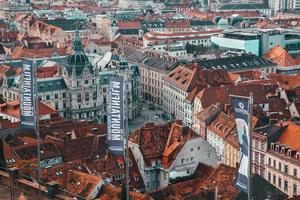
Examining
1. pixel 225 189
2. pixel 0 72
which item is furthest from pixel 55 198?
pixel 0 72

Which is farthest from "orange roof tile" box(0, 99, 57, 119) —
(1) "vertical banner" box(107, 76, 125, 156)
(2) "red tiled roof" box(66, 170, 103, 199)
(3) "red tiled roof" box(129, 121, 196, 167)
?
(1) "vertical banner" box(107, 76, 125, 156)

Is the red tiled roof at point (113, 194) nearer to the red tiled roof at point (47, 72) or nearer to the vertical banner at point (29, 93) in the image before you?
the vertical banner at point (29, 93)

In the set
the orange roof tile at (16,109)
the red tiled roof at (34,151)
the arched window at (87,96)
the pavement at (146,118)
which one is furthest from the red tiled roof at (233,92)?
the red tiled roof at (34,151)

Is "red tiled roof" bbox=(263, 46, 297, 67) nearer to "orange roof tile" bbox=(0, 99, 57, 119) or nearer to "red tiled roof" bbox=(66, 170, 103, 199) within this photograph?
"orange roof tile" bbox=(0, 99, 57, 119)

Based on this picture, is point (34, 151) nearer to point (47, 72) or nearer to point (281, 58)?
point (47, 72)

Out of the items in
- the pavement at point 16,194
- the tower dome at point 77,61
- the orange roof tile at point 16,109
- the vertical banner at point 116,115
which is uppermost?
A: the vertical banner at point 116,115

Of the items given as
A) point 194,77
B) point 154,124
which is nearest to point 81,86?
point 194,77
